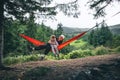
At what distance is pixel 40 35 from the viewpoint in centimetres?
4259

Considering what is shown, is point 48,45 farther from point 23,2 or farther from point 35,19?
point 23,2

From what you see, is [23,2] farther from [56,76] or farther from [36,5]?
[56,76]

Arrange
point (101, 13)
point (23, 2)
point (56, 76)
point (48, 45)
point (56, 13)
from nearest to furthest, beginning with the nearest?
point (56, 76), point (23, 2), point (56, 13), point (101, 13), point (48, 45)

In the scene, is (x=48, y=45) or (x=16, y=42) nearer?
(x=48, y=45)

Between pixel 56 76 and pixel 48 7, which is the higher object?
pixel 48 7

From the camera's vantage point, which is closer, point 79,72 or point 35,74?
point 79,72

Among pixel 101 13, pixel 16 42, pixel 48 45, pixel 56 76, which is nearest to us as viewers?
pixel 56 76

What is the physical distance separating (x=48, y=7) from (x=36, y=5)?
0.49m

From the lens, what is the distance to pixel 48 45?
1248 cm

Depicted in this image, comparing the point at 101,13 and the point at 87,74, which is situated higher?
the point at 101,13

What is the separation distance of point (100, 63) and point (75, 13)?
221 centimetres

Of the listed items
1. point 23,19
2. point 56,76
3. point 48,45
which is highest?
point 23,19

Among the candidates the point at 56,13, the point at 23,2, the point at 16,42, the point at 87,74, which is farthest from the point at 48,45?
the point at 16,42

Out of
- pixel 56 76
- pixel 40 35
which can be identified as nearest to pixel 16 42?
pixel 56 76
